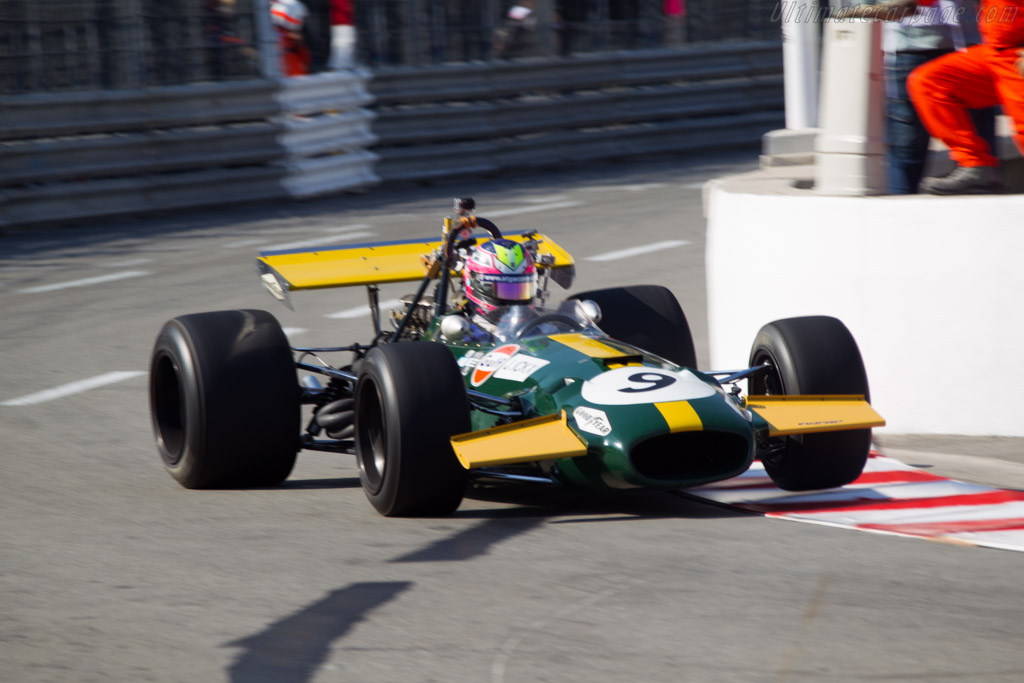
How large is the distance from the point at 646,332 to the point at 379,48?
10.9 metres

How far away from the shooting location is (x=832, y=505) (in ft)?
19.5

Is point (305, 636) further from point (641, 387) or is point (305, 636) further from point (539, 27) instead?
point (539, 27)

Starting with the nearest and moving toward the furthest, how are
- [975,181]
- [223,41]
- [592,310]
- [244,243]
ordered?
[592,310] → [975,181] → [244,243] → [223,41]

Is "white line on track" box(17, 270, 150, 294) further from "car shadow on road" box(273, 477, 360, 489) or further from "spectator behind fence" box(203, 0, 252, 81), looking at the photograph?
"car shadow on road" box(273, 477, 360, 489)

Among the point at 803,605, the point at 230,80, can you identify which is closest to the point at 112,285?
the point at 230,80

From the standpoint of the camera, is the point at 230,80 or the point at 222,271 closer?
the point at 222,271

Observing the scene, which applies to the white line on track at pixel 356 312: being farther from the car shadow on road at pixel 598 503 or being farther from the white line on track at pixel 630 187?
the white line on track at pixel 630 187

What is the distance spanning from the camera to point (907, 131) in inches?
340

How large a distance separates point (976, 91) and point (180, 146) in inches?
372

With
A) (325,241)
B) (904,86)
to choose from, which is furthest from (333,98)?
(904,86)

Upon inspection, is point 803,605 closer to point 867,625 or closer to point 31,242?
point 867,625

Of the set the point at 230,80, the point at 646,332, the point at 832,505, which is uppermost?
the point at 230,80

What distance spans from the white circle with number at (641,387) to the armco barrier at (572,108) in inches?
453

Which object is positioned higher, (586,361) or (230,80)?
(230,80)
